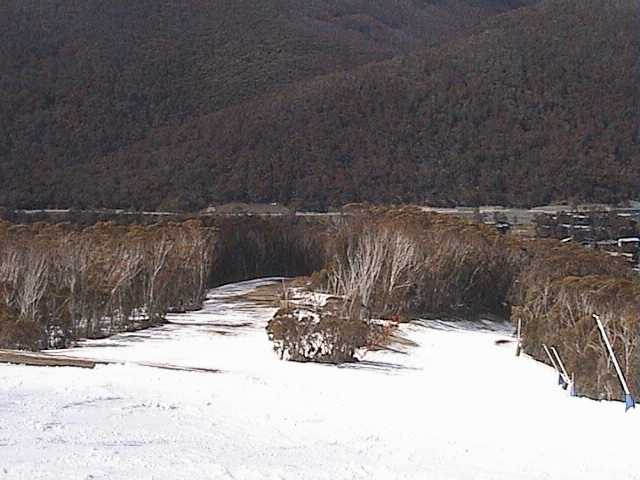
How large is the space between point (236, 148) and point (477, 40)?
18337mm

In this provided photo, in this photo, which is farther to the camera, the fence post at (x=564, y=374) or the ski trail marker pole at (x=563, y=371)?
the ski trail marker pole at (x=563, y=371)

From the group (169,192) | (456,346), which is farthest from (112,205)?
(456,346)

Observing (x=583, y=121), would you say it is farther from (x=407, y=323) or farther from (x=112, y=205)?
(x=407, y=323)

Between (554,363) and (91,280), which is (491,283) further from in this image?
(91,280)

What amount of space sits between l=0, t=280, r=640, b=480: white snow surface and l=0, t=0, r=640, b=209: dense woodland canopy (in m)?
36.6

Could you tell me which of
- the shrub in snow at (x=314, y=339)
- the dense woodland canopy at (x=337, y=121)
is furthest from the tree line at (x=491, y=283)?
the dense woodland canopy at (x=337, y=121)

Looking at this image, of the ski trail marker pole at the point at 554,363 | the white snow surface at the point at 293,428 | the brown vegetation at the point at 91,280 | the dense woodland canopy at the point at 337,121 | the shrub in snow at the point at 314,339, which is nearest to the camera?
the white snow surface at the point at 293,428

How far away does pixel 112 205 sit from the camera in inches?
2413

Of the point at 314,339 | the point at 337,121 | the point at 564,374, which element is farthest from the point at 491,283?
the point at 337,121

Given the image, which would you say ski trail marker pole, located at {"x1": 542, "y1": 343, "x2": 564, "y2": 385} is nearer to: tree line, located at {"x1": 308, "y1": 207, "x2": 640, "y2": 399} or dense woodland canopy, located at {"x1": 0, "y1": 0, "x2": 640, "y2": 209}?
tree line, located at {"x1": 308, "y1": 207, "x2": 640, "y2": 399}

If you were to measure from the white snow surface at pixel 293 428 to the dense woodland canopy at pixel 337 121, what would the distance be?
120 feet

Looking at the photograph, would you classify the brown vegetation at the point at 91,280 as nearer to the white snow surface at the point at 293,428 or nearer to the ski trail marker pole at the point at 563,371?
the white snow surface at the point at 293,428

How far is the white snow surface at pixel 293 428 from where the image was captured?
28.8 feet

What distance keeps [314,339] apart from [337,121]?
46.7m
